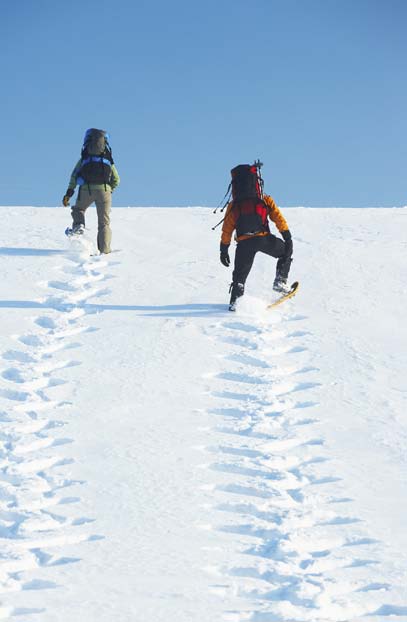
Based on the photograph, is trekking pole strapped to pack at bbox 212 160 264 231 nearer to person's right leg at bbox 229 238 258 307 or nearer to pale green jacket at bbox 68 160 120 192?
person's right leg at bbox 229 238 258 307

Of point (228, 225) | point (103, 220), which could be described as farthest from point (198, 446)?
point (103, 220)

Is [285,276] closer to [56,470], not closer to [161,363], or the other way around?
[161,363]

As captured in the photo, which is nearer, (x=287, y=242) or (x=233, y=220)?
(x=233, y=220)

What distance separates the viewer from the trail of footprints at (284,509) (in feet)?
13.2

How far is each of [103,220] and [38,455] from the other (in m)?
6.09

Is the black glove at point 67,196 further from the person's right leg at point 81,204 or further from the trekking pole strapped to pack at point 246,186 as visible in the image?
the trekking pole strapped to pack at point 246,186

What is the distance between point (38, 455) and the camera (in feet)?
18.1

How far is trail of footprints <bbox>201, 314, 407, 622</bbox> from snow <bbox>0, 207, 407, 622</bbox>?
0.5 inches

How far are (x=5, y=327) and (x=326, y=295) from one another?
145 inches

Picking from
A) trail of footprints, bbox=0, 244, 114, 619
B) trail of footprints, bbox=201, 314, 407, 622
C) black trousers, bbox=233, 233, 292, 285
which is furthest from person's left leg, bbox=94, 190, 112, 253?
trail of footprints, bbox=201, 314, 407, 622

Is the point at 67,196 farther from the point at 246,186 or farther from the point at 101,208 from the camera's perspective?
the point at 246,186

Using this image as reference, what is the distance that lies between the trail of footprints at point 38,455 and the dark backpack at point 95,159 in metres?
2.70

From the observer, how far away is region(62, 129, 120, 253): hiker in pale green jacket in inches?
437

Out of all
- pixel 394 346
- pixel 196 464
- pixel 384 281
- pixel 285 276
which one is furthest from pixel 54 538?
pixel 384 281
